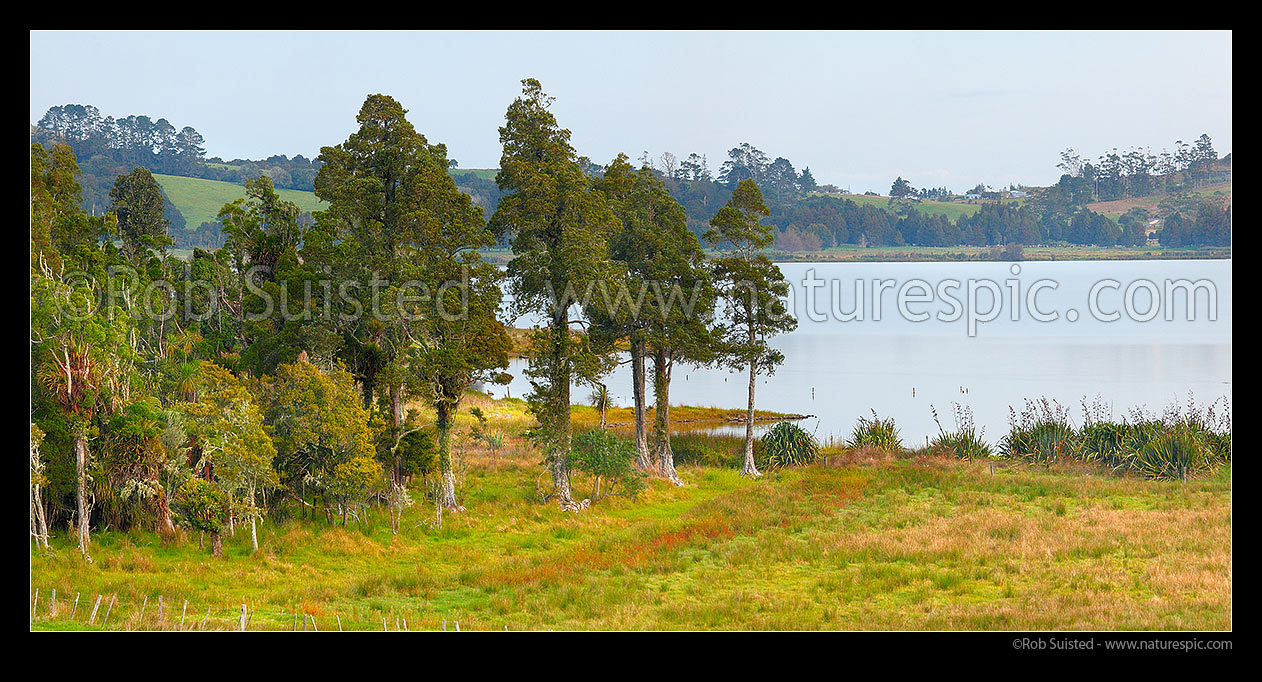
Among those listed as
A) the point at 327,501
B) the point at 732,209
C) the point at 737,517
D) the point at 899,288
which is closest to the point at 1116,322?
the point at 899,288

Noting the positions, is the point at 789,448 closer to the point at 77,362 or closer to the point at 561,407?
the point at 561,407

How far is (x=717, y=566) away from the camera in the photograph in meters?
25.2

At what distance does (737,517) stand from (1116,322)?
4150 inches

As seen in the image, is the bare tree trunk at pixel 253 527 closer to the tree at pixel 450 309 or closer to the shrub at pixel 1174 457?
the tree at pixel 450 309

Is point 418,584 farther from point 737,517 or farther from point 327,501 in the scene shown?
point 737,517

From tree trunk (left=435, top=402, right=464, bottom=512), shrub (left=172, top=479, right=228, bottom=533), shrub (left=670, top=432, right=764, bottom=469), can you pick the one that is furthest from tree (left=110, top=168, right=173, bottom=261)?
shrub (left=172, top=479, right=228, bottom=533)

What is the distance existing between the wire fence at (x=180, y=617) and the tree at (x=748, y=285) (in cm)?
2271

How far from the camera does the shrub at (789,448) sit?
1689 inches

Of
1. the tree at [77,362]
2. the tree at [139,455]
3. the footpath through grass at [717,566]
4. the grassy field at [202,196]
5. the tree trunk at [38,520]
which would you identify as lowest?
the footpath through grass at [717,566]

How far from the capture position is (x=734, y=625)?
1973 centimetres

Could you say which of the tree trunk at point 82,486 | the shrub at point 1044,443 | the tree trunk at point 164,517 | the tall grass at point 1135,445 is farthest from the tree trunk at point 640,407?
the tree trunk at point 82,486

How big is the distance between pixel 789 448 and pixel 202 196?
501ft

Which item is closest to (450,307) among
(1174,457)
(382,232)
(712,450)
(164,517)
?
(382,232)

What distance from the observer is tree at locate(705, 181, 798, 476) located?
131 ft
